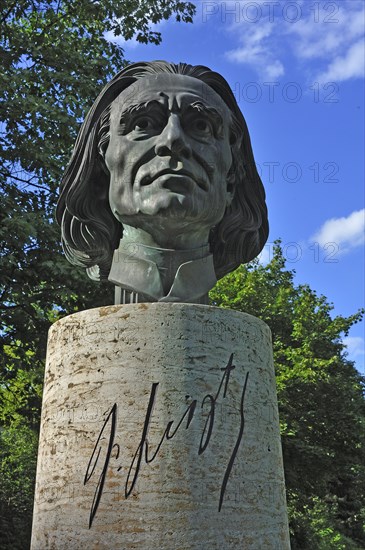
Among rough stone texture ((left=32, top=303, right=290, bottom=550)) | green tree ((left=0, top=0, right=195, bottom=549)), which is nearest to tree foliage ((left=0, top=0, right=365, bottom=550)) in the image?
green tree ((left=0, top=0, right=195, bottom=549))

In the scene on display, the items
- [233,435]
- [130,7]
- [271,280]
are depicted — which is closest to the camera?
[233,435]

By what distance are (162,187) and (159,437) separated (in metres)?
1.48

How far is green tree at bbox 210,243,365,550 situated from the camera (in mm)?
18719

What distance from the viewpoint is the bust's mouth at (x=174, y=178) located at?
3.87m

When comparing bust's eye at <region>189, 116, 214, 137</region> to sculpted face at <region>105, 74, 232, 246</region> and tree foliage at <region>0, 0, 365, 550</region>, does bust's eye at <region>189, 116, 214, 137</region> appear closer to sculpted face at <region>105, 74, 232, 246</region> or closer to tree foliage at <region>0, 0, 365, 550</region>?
sculpted face at <region>105, 74, 232, 246</region>

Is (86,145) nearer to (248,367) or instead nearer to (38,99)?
(248,367)

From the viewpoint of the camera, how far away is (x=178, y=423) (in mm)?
3146

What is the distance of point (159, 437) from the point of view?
10.2ft

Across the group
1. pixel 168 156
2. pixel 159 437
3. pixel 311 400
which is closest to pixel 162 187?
pixel 168 156

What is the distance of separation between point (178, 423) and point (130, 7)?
10.9 m

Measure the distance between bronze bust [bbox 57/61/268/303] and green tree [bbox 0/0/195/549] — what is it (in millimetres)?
4846

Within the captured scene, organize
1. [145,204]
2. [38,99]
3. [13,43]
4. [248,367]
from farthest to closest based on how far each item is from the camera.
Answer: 1. [13,43]
2. [38,99]
3. [145,204]
4. [248,367]

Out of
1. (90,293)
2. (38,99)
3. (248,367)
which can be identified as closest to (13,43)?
(38,99)
